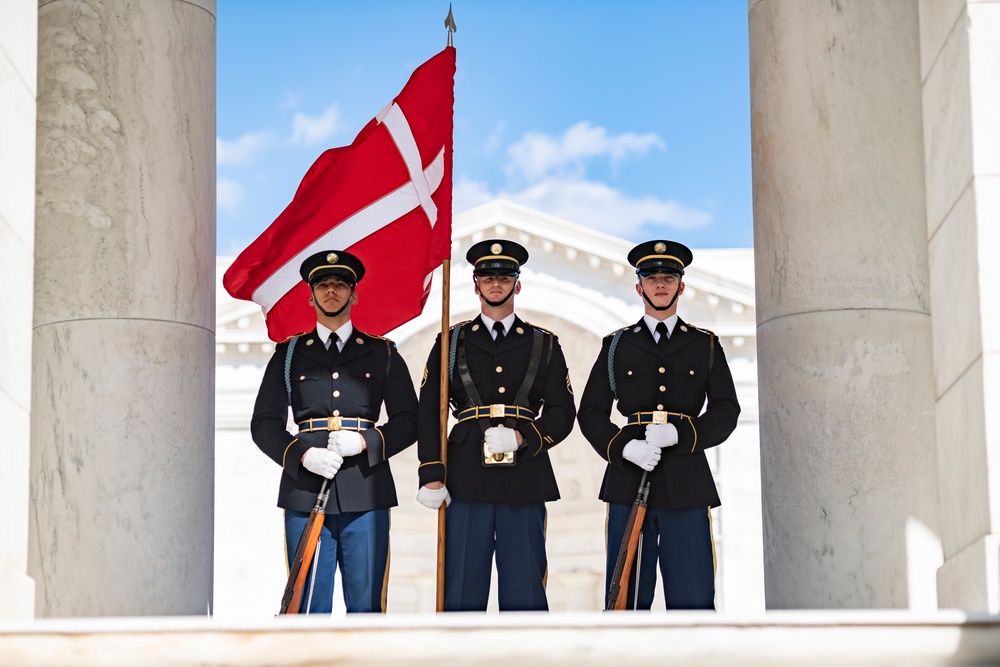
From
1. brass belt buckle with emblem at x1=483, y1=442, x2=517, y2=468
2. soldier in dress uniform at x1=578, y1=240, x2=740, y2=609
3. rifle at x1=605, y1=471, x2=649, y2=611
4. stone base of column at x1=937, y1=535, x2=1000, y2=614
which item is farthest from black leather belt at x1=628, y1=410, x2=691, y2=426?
stone base of column at x1=937, y1=535, x2=1000, y2=614

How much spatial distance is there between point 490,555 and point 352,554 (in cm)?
84

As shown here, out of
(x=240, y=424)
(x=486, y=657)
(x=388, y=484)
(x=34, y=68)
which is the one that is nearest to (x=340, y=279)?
(x=388, y=484)

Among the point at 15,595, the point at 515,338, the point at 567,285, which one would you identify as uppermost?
the point at 567,285

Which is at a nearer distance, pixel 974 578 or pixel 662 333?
pixel 974 578

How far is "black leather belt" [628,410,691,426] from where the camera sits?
409 inches

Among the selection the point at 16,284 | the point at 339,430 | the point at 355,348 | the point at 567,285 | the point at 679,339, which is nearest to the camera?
the point at 16,284

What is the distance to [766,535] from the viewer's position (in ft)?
34.4

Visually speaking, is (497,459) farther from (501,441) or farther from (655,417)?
(655,417)

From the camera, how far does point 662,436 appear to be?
33.6 feet

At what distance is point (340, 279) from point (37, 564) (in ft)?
8.30

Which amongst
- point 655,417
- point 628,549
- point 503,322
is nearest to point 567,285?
point 503,322

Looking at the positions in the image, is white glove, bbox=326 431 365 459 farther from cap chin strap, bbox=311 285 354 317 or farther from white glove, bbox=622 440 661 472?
white glove, bbox=622 440 661 472

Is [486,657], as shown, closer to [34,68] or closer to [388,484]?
[388,484]

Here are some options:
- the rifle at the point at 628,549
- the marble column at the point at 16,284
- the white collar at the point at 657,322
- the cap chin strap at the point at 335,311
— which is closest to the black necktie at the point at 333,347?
the cap chin strap at the point at 335,311
